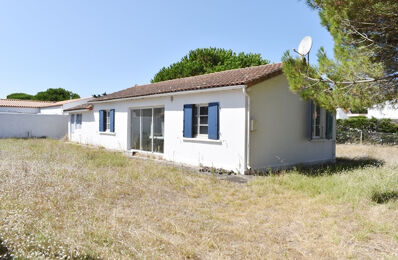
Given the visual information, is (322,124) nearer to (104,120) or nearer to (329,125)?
(329,125)

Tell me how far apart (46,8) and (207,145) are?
7.95 meters

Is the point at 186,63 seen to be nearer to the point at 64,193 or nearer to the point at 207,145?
the point at 207,145

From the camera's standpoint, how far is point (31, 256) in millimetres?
2967

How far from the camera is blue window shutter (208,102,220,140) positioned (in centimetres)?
980

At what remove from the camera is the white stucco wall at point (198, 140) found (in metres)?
9.34

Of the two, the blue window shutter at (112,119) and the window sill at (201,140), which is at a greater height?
the blue window shutter at (112,119)

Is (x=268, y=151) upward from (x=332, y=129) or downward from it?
downward

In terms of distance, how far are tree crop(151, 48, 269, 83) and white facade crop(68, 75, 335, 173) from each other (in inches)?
661

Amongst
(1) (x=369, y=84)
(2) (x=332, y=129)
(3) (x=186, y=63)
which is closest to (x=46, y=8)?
(1) (x=369, y=84)

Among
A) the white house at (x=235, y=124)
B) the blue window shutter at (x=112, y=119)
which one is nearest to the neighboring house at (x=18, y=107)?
the blue window shutter at (x=112, y=119)

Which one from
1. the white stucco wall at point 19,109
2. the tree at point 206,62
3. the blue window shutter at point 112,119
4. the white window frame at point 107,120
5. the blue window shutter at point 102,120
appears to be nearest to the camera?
the blue window shutter at point 112,119

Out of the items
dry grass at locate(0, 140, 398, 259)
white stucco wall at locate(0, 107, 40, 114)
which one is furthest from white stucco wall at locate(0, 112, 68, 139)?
dry grass at locate(0, 140, 398, 259)

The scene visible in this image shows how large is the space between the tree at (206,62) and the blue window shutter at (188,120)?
1799 cm

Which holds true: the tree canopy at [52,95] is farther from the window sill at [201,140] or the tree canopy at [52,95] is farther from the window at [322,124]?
the window at [322,124]
